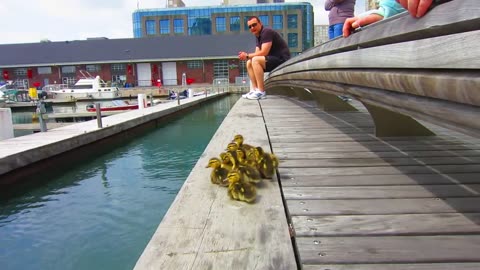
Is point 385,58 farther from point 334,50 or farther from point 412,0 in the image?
point 334,50

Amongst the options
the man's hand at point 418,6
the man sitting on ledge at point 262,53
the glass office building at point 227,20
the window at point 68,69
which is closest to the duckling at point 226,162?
the man's hand at point 418,6

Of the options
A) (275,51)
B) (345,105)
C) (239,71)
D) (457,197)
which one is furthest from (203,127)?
(239,71)

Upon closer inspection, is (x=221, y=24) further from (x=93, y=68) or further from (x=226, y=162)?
(x=226, y=162)

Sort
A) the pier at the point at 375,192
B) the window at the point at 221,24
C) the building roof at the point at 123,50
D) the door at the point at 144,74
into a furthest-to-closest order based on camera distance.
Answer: the window at the point at 221,24 → the door at the point at 144,74 → the building roof at the point at 123,50 → the pier at the point at 375,192

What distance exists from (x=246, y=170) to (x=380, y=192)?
32.5 inches

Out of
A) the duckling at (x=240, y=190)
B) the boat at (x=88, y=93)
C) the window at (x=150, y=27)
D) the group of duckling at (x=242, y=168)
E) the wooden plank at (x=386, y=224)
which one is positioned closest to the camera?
the wooden plank at (x=386, y=224)

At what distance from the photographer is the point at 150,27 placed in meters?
83.6

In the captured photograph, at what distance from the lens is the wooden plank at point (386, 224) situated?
1.78 m

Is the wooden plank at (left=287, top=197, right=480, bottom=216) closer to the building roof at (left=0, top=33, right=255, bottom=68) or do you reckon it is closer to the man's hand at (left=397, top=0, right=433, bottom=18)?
the man's hand at (left=397, top=0, right=433, bottom=18)

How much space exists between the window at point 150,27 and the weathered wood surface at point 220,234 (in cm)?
8626

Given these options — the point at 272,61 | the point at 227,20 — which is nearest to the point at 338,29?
the point at 272,61

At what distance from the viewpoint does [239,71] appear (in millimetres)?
53156

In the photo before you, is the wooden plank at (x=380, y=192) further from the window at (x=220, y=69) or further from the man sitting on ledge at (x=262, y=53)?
the window at (x=220, y=69)

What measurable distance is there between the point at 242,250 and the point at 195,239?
9.4 inches
